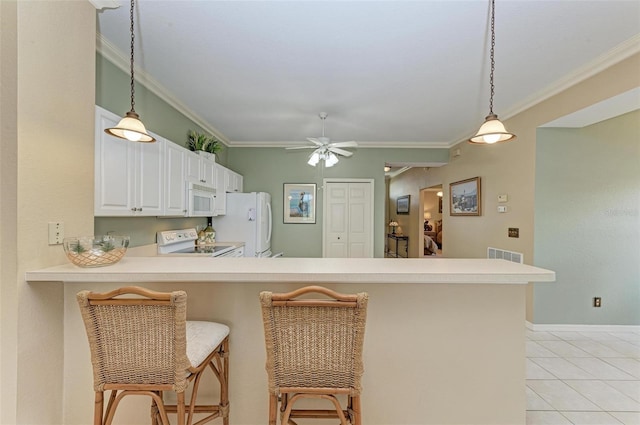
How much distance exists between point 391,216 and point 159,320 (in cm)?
931

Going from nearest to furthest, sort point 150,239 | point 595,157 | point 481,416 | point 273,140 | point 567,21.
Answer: point 481,416 → point 567,21 → point 150,239 → point 595,157 → point 273,140

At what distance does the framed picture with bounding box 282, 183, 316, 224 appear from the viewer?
5.49 meters

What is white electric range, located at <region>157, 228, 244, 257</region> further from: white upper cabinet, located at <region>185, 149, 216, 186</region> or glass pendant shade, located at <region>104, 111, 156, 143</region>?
glass pendant shade, located at <region>104, 111, 156, 143</region>

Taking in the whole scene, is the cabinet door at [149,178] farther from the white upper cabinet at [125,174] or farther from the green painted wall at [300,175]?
the green painted wall at [300,175]

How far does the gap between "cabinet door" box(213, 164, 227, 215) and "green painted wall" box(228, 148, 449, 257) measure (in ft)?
3.88

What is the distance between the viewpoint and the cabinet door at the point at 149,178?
7.66 ft

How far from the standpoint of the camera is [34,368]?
148cm

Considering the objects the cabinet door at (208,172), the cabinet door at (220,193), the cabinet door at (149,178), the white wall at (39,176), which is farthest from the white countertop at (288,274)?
the cabinet door at (220,193)

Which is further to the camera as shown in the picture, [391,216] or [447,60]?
[391,216]

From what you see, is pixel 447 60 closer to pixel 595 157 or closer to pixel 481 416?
pixel 595 157

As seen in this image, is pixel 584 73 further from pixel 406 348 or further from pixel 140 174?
pixel 140 174

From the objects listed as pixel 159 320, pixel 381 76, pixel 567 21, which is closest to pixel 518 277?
pixel 159 320

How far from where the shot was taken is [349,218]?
18.0ft

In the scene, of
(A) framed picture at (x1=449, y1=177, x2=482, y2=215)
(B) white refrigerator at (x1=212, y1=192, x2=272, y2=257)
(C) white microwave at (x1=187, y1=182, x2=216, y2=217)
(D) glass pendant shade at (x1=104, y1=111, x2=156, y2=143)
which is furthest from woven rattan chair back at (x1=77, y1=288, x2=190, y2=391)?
(A) framed picture at (x1=449, y1=177, x2=482, y2=215)
